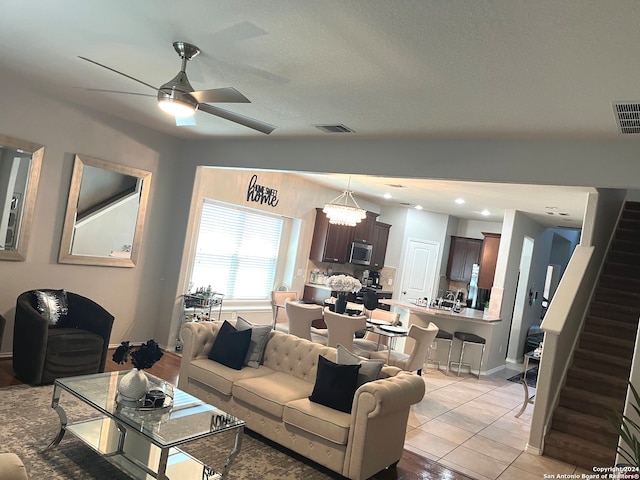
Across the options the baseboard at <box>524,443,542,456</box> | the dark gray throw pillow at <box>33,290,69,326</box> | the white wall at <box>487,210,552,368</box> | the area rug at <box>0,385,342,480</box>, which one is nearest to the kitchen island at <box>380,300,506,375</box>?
the white wall at <box>487,210,552,368</box>

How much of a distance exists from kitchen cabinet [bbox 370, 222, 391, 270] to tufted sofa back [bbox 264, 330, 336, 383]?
593 cm

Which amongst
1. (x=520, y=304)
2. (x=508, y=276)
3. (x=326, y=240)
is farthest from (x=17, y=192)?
(x=520, y=304)

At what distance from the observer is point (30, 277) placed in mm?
5316

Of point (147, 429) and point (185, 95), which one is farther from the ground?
point (185, 95)

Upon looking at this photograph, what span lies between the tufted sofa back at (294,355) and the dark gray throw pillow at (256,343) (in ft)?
0.21

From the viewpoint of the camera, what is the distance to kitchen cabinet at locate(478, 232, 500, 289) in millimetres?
9742

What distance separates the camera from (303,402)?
381 centimetres

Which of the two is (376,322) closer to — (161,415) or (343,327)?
(343,327)

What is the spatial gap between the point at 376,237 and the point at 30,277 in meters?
6.90

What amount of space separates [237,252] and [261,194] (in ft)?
3.59

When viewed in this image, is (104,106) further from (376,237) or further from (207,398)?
(376,237)

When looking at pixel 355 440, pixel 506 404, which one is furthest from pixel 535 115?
pixel 506 404

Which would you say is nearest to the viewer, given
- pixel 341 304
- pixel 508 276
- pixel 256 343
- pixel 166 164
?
pixel 256 343

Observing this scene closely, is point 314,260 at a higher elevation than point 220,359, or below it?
higher
